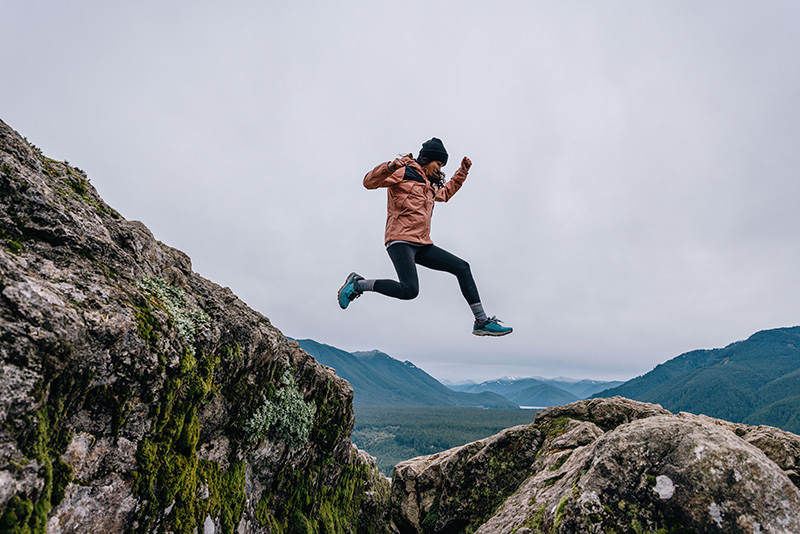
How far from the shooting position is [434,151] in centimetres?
937

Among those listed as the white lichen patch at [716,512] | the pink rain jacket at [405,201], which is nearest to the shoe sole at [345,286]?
the pink rain jacket at [405,201]

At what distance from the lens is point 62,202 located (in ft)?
18.9

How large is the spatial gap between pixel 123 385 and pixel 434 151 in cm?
764

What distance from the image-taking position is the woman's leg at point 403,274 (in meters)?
8.21

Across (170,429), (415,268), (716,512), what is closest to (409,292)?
(415,268)

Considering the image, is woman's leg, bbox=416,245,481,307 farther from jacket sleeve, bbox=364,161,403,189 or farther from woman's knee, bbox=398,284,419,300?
jacket sleeve, bbox=364,161,403,189

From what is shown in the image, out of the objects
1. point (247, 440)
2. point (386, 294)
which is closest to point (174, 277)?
point (247, 440)

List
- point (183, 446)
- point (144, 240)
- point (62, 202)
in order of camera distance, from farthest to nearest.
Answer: point (144, 240), point (183, 446), point (62, 202)

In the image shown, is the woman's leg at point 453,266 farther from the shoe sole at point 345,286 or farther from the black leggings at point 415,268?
the shoe sole at point 345,286

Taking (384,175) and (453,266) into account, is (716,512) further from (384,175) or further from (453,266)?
(384,175)

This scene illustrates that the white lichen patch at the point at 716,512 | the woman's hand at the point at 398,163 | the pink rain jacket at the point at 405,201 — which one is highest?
the woman's hand at the point at 398,163

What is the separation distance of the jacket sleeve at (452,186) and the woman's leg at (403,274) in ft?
6.51

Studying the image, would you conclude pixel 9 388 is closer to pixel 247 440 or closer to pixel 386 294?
pixel 247 440

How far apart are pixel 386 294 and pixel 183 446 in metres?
4.59
